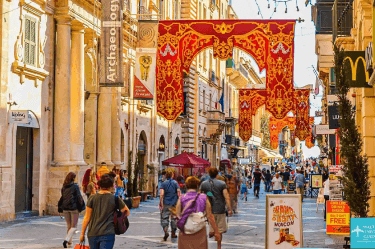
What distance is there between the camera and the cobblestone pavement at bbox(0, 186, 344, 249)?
16075 mm

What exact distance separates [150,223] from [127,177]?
7638 millimetres

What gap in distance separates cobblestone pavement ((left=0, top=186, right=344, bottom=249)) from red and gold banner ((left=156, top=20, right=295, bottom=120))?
4343 mm

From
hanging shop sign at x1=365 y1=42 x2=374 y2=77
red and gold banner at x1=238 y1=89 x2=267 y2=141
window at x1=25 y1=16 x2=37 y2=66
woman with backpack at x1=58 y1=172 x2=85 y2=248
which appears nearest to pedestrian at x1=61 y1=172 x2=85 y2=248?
woman with backpack at x1=58 y1=172 x2=85 y2=248

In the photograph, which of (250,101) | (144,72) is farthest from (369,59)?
(250,101)

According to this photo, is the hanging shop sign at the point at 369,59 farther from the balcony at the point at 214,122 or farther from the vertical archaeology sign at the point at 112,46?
the balcony at the point at 214,122

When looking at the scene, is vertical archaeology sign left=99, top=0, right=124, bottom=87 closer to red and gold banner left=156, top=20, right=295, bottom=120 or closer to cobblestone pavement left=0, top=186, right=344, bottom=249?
red and gold banner left=156, top=20, right=295, bottom=120

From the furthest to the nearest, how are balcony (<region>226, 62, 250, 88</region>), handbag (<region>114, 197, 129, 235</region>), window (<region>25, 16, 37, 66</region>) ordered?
balcony (<region>226, 62, 250, 88</region>) → window (<region>25, 16, 37, 66</region>) → handbag (<region>114, 197, 129, 235</region>)

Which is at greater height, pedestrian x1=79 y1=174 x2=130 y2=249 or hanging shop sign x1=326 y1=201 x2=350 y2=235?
pedestrian x1=79 y1=174 x2=130 y2=249

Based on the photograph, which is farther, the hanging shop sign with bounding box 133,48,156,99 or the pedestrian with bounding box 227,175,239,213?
the hanging shop sign with bounding box 133,48,156,99

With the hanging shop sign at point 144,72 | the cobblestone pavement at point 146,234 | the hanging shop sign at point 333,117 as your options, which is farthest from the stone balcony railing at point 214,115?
the hanging shop sign at point 333,117

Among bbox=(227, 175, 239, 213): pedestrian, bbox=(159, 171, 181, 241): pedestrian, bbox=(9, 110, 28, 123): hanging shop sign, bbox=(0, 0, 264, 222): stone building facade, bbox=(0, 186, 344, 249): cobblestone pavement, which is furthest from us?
bbox=(227, 175, 239, 213): pedestrian

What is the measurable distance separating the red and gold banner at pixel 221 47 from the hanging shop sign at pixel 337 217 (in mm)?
8450

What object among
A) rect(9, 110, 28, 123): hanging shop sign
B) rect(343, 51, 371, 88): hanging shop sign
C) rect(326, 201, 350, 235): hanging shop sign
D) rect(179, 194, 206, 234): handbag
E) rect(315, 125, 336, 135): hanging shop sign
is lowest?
rect(326, 201, 350, 235): hanging shop sign

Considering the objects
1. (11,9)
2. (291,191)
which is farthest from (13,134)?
(291,191)
